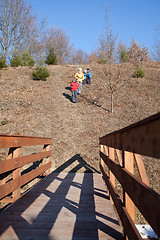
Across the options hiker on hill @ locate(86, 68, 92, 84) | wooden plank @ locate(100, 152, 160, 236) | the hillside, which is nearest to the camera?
wooden plank @ locate(100, 152, 160, 236)

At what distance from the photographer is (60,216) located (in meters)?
3.17

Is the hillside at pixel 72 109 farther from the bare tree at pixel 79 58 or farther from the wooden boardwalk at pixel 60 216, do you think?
the bare tree at pixel 79 58

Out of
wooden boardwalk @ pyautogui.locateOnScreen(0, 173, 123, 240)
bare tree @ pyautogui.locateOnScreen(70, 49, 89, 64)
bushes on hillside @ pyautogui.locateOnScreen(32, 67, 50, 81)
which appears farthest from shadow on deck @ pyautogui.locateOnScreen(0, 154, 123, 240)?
bare tree @ pyautogui.locateOnScreen(70, 49, 89, 64)

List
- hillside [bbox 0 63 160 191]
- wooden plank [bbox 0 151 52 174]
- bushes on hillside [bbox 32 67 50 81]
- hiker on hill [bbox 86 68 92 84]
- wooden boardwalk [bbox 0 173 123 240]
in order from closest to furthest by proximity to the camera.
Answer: wooden boardwalk [bbox 0 173 123 240] < wooden plank [bbox 0 151 52 174] < hillside [bbox 0 63 160 191] < hiker on hill [bbox 86 68 92 84] < bushes on hillside [bbox 32 67 50 81]

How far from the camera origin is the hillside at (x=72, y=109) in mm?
9741

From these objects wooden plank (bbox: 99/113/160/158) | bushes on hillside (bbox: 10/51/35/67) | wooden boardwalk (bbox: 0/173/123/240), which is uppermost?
bushes on hillside (bbox: 10/51/35/67)

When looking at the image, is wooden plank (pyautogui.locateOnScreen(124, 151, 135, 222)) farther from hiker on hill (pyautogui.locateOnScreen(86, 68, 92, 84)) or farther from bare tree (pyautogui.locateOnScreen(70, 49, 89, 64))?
bare tree (pyautogui.locateOnScreen(70, 49, 89, 64))

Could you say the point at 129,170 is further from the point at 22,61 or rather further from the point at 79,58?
the point at 79,58

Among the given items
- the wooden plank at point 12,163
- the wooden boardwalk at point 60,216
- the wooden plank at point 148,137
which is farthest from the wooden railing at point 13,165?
the wooden plank at point 148,137

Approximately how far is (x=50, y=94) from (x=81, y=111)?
10.5 ft

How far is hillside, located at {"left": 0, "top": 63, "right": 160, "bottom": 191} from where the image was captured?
9.74 m

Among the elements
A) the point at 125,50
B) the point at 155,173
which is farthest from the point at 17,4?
the point at 155,173

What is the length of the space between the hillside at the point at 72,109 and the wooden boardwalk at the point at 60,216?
11.8ft

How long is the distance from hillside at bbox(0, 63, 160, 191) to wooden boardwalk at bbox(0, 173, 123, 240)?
360 cm
